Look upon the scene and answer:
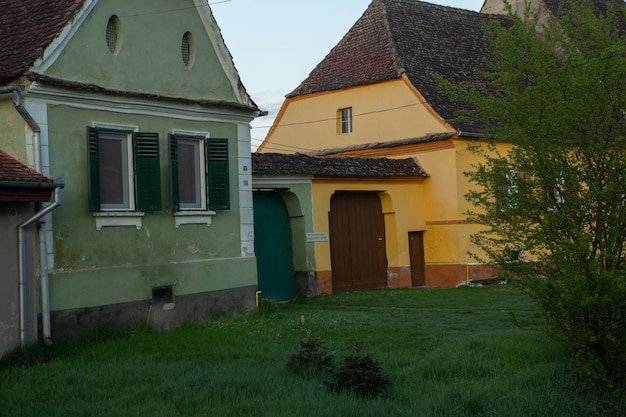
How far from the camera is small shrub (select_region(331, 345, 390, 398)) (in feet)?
30.3

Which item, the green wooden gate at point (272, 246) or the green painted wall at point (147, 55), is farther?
the green wooden gate at point (272, 246)

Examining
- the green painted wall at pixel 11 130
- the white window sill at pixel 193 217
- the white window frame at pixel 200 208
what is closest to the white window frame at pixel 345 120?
the white window frame at pixel 200 208

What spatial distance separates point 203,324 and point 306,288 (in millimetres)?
6341

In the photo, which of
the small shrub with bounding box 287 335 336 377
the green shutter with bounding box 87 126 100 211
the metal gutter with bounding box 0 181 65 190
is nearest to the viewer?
the small shrub with bounding box 287 335 336 377

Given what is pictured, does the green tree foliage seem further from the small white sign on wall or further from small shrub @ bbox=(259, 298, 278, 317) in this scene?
the small white sign on wall

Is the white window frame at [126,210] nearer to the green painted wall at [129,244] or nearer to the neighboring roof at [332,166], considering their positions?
the green painted wall at [129,244]

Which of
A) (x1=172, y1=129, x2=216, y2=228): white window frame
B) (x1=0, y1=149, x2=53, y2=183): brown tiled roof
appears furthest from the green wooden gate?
(x1=0, y1=149, x2=53, y2=183): brown tiled roof

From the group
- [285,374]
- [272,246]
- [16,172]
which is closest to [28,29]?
[16,172]

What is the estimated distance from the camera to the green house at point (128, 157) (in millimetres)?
12305

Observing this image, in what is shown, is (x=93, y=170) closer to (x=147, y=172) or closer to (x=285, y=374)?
(x=147, y=172)

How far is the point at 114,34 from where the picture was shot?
13734 millimetres

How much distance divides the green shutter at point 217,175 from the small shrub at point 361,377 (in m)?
5.99

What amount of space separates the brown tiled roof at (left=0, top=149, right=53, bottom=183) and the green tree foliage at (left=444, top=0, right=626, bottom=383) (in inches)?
226

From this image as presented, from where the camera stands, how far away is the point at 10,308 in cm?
1144
